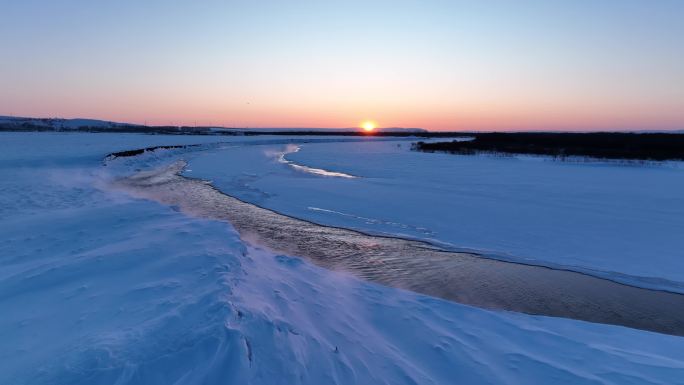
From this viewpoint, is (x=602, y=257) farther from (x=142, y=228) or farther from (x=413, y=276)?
(x=142, y=228)

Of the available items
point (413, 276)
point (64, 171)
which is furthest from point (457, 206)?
point (64, 171)

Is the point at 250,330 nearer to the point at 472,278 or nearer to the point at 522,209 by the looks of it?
the point at 472,278

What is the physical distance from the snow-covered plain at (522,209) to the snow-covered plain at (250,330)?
3.40 m

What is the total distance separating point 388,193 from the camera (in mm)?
15016

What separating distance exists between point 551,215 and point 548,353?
25.1 feet

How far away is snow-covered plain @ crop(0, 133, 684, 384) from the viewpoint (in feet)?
12.1

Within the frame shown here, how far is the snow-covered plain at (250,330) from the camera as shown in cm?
369

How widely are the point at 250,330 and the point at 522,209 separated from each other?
1005 centimetres

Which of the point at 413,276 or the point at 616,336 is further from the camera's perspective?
the point at 413,276

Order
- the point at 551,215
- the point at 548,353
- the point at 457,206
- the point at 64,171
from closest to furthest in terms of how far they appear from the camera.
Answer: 1. the point at 548,353
2. the point at 551,215
3. the point at 457,206
4. the point at 64,171

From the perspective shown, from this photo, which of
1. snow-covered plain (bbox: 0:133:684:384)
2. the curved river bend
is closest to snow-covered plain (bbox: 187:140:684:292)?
A: the curved river bend

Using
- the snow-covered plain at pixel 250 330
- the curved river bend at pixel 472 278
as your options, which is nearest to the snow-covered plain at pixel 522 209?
the curved river bend at pixel 472 278

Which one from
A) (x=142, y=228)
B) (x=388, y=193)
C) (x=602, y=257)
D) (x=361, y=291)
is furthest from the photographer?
(x=388, y=193)

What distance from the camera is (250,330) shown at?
4.13m
